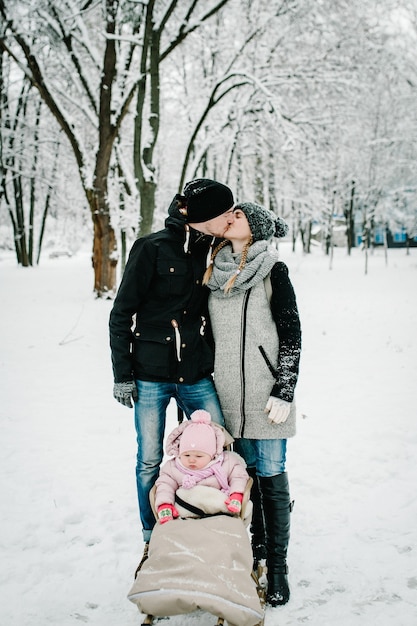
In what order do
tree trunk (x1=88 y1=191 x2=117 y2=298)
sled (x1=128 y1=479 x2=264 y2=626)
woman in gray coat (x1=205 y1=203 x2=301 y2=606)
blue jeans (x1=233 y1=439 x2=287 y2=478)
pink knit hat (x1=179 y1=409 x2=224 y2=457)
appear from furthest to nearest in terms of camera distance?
tree trunk (x1=88 y1=191 x2=117 y2=298), blue jeans (x1=233 y1=439 x2=287 y2=478), woman in gray coat (x1=205 y1=203 x2=301 y2=606), pink knit hat (x1=179 y1=409 x2=224 y2=457), sled (x1=128 y1=479 x2=264 y2=626)

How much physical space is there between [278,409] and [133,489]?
75.1 inches

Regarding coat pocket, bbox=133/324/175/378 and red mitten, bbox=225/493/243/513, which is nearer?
red mitten, bbox=225/493/243/513

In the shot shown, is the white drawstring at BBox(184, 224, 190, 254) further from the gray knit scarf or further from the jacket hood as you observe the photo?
the gray knit scarf

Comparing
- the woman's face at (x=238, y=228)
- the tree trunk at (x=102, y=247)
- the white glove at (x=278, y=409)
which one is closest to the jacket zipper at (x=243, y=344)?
the white glove at (x=278, y=409)

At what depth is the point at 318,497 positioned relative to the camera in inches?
142

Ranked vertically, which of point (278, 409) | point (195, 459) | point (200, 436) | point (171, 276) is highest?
point (171, 276)

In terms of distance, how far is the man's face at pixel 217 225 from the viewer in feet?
7.99

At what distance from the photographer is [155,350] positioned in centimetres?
250

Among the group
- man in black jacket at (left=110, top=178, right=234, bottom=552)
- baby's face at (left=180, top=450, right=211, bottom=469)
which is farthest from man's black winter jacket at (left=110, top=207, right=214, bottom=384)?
baby's face at (left=180, top=450, right=211, bottom=469)

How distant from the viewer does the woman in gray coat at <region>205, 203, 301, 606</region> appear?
242 cm

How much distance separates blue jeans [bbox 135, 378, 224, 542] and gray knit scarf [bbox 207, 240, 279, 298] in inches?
20.9

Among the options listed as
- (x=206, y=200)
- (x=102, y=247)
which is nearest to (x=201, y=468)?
(x=206, y=200)

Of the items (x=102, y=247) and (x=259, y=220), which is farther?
(x=102, y=247)

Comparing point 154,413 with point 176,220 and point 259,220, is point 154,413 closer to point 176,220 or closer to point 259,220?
point 176,220
